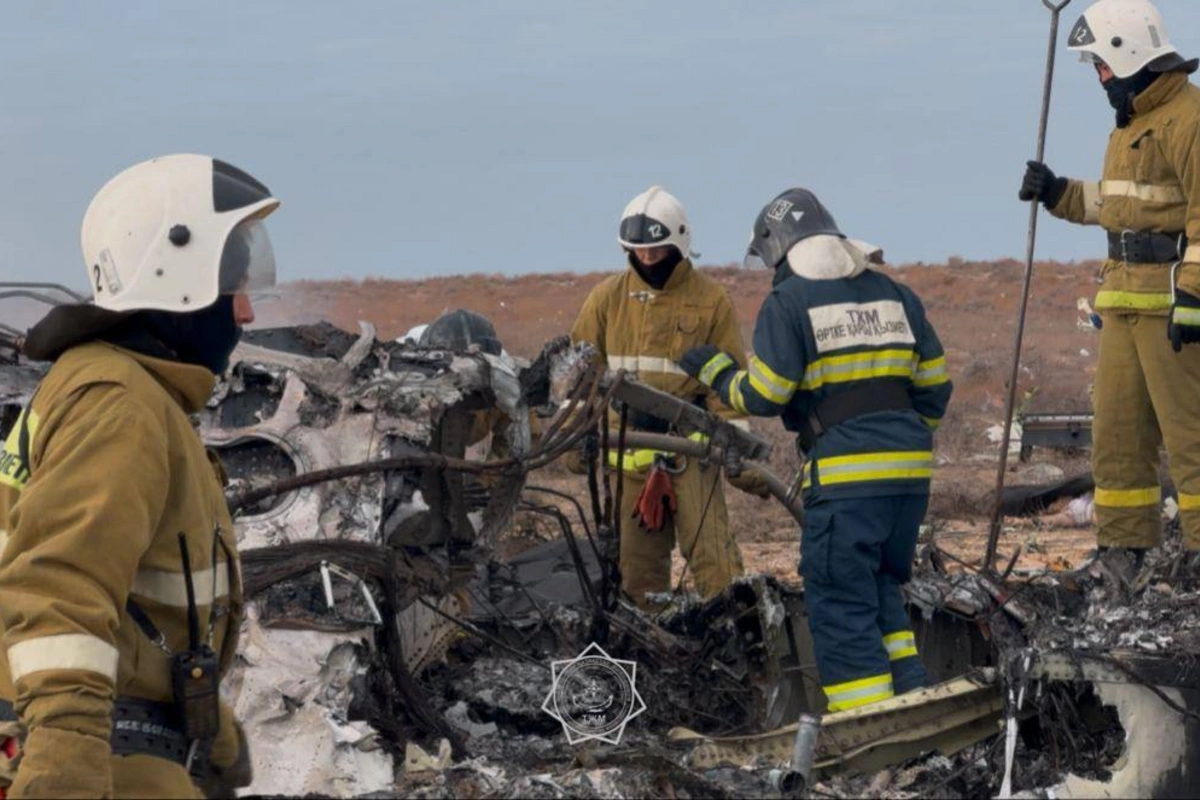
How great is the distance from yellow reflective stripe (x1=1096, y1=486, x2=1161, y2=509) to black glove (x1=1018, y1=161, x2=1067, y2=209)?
137 cm

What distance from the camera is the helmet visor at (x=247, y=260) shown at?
12.2 feet

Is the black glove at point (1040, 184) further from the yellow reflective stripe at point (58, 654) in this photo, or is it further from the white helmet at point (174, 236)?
the yellow reflective stripe at point (58, 654)

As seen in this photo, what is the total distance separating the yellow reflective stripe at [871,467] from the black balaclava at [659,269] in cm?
272

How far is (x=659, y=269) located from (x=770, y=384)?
8.88 ft

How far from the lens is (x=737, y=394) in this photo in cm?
689

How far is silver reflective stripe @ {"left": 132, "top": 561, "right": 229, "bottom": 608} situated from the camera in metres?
→ 3.50

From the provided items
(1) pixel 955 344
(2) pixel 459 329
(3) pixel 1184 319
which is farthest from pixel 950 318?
(3) pixel 1184 319

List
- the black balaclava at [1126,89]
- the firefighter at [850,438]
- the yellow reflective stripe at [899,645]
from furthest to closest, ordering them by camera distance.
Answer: the black balaclava at [1126,89] → the yellow reflective stripe at [899,645] → the firefighter at [850,438]

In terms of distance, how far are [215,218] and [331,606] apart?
2257 mm

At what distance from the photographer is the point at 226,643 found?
3.80 m

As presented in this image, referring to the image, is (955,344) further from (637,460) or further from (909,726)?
(909,726)

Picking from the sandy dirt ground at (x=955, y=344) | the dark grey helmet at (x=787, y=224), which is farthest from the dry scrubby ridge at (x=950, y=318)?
the dark grey helmet at (x=787, y=224)

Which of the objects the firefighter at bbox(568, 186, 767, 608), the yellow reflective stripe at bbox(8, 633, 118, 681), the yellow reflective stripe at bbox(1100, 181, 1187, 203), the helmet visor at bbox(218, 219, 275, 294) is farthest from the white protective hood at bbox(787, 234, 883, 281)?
the yellow reflective stripe at bbox(8, 633, 118, 681)

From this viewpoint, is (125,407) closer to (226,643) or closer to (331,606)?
(226,643)
